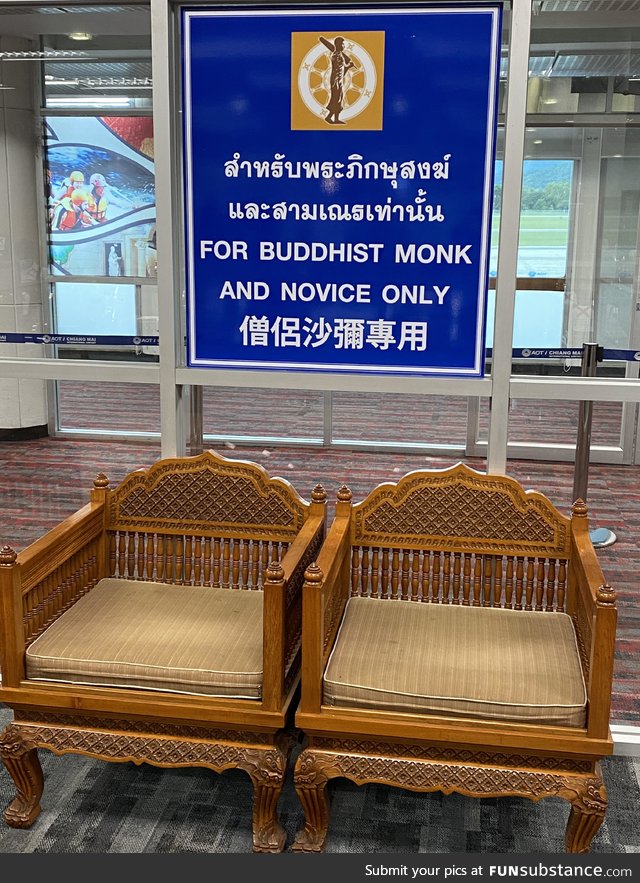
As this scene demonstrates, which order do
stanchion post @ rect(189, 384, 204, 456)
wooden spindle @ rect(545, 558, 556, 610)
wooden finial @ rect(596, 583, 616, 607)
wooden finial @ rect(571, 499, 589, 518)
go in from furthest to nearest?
stanchion post @ rect(189, 384, 204, 456) → wooden spindle @ rect(545, 558, 556, 610) → wooden finial @ rect(571, 499, 589, 518) → wooden finial @ rect(596, 583, 616, 607)

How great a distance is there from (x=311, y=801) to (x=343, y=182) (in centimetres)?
190

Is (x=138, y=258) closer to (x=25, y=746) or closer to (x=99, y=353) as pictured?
(x=99, y=353)

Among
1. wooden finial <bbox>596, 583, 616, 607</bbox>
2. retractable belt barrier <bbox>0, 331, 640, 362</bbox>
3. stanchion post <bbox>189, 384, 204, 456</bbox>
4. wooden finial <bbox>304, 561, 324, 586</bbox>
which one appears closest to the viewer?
wooden finial <bbox>596, 583, 616, 607</bbox>

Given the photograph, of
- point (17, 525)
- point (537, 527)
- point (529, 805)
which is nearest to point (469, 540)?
point (537, 527)

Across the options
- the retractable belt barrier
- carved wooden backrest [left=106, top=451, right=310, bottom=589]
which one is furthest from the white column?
carved wooden backrest [left=106, top=451, right=310, bottom=589]

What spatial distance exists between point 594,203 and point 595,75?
39 cm

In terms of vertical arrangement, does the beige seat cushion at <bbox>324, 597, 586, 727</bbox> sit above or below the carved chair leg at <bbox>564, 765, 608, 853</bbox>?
above

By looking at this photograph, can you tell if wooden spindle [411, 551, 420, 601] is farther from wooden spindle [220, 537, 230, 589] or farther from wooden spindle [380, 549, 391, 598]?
wooden spindle [220, 537, 230, 589]

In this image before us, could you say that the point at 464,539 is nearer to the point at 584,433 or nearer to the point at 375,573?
the point at 375,573

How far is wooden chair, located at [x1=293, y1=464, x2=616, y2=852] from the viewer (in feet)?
7.78

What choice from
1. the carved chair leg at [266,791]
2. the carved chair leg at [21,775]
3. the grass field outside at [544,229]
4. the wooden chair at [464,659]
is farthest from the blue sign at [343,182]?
the carved chair leg at [21,775]

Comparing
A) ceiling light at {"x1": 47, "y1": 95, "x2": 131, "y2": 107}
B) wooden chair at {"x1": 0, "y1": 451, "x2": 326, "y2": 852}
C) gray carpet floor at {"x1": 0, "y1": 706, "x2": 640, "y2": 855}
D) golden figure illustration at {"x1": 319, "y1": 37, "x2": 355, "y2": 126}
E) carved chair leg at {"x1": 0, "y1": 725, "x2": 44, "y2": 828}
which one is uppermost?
golden figure illustration at {"x1": 319, "y1": 37, "x2": 355, "y2": 126}

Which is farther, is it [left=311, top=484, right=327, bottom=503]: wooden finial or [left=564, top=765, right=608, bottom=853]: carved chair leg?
[left=311, top=484, right=327, bottom=503]: wooden finial

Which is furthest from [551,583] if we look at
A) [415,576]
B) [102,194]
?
[102,194]
